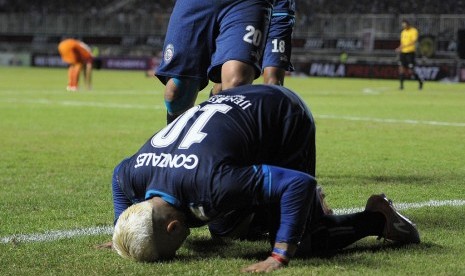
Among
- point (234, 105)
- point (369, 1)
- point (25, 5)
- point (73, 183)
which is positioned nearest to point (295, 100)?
point (234, 105)

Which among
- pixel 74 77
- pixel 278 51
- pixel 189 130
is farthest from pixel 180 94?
pixel 74 77

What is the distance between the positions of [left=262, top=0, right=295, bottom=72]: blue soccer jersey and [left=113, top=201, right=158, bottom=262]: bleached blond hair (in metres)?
3.51

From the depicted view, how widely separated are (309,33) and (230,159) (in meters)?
38.8

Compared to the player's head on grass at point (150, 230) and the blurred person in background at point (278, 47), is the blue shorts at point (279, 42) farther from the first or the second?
the player's head on grass at point (150, 230)

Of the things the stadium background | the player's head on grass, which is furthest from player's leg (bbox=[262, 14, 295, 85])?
the stadium background

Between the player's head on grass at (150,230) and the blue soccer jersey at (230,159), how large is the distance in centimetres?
7

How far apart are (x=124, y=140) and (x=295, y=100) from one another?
7.54 metres

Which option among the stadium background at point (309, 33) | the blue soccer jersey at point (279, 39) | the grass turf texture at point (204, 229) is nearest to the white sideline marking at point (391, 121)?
the grass turf texture at point (204, 229)

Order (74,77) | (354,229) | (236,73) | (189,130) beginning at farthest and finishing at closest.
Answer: (74,77) < (236,73) < (354,229) < (189,130)

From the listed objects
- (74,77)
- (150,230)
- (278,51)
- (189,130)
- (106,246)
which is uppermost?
(189,130)

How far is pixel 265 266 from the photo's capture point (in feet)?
14.8

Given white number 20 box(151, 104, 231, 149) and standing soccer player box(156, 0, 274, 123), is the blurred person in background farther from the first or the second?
white number 20 box(151, 104, 231, 149)

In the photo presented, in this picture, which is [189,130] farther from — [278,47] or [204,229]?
[278,47]

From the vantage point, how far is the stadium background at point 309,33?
37812 mm
